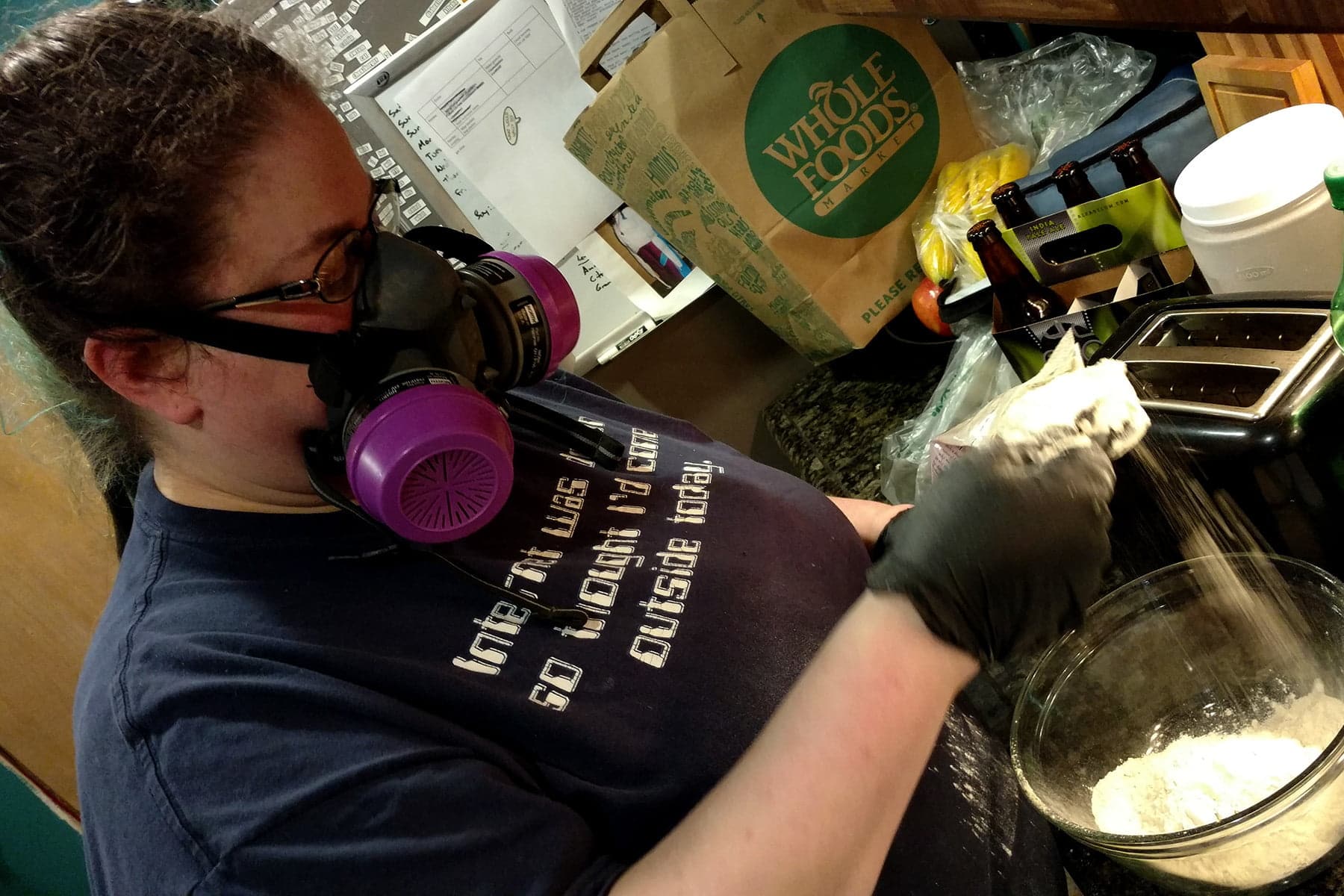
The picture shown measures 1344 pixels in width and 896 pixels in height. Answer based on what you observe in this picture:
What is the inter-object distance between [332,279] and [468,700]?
0.41m

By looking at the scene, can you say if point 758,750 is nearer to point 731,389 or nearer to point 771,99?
point 771,99

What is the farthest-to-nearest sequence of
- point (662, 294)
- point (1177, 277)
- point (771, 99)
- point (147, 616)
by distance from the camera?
point (662, 294) < point (771, 99) < point (1177, 277) < point (147, 616)

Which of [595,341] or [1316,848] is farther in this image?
[595,341]

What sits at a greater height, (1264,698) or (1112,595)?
(1112,595)

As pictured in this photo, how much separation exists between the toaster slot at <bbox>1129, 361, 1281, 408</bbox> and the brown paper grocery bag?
31.1 inches

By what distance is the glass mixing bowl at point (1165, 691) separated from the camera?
28.9 inches

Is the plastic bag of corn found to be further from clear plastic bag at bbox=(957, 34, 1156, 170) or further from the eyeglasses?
the eyeglasses

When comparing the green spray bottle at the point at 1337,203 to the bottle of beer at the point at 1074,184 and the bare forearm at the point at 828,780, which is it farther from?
the bottle of beer at the point at 1074,184

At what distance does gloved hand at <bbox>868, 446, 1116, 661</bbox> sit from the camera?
739 millimetres

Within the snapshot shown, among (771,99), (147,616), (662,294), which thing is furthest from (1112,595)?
(662,294)

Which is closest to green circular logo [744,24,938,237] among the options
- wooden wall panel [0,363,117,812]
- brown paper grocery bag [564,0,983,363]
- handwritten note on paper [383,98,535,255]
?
brown paper grocery bag [564,0,983,363]

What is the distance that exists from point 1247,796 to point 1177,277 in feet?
2.25

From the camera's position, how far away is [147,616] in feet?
2.76

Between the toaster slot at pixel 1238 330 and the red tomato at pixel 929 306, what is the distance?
2.26ft
